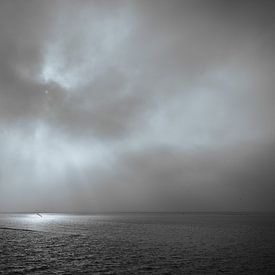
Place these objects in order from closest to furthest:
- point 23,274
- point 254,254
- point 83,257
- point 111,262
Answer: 1. point 23,274
2. point 111,262
3. point 83,257
4. point 254,254

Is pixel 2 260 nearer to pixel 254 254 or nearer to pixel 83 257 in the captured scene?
pixel 83 257

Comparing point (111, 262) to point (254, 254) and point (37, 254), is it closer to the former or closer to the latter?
point (37, 254)

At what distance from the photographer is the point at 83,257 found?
2859 inches

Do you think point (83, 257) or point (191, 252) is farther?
point (191, 252)

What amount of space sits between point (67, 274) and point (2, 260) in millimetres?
24203

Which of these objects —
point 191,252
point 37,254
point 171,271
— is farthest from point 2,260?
point 191,252

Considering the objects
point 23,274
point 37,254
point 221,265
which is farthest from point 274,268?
point 37,254

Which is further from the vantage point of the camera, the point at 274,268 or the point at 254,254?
the point at 254,254

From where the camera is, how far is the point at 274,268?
191 ft

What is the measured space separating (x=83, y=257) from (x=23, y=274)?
21842 millimetres

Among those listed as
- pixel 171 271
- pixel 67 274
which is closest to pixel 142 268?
pixel 171 271

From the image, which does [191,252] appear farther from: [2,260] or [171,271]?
[2,260]

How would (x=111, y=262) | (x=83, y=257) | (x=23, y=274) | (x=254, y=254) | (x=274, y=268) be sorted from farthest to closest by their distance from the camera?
(x=254, y=254)
(x=83, y=257)
(x=111, y=262)
(x=274, y=268)
(x=23, y=274)

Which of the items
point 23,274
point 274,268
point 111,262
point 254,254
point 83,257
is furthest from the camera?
point 254,254
